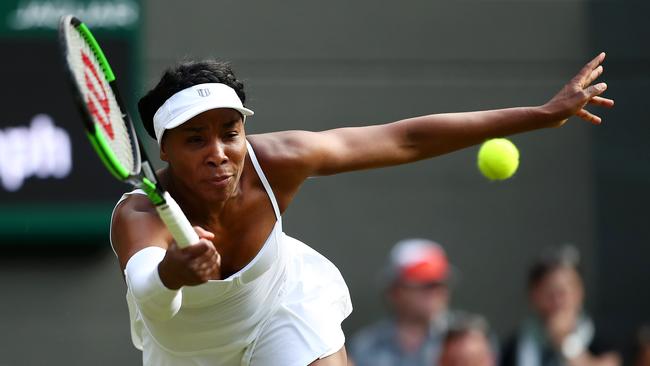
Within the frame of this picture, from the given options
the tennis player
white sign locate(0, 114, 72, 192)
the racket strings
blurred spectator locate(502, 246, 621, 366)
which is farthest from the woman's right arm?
white sign locate(0, 114, 72, 192)

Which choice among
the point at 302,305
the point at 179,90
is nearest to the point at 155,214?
the point at 179,90

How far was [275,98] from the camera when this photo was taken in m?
7.28

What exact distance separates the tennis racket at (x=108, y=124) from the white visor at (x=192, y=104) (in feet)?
0.55

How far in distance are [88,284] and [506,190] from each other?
8.20 feet

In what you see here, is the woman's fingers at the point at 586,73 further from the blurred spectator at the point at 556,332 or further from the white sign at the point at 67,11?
the white sign at the point at 67,11

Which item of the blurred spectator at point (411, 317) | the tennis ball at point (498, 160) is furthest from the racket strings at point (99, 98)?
the blurred spectator at point (411, 317)

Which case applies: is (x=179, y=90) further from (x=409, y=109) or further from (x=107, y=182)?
(x=409, y=109)

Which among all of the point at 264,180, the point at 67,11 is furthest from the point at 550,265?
the point at 67,11

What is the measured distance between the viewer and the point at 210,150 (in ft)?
11.1

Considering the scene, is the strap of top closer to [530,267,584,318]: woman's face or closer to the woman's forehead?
the woman's forehead

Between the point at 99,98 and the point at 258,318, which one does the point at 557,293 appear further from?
the point at 99,98

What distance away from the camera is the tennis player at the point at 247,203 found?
11.2 feet

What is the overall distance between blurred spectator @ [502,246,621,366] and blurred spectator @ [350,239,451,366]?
37 cm

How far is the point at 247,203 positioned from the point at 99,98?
683 millimetres
